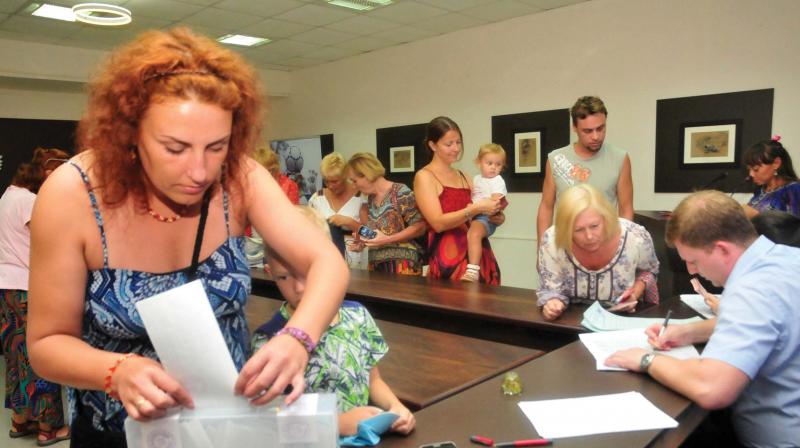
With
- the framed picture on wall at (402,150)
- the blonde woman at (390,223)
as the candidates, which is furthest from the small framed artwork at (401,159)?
the blonde woman at (390,223)

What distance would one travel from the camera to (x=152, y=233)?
932 millimetres

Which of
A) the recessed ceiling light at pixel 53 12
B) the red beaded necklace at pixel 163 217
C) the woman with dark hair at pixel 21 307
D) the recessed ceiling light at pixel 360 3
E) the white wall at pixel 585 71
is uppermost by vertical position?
the recessed ceiling light at pixel 360 3

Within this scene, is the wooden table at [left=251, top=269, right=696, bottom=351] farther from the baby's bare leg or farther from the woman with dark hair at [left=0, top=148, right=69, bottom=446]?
the woman with dark hair at [left=0, top=148, right=69, bottom=446]

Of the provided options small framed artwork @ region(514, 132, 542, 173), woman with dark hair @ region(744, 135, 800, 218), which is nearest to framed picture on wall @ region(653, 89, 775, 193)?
woman with dark hair @ region(744, 135, 800, 218)

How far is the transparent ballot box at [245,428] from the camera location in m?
0.76

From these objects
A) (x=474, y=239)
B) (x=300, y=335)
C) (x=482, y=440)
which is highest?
(x=300, y=335)

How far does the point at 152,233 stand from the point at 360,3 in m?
4.75

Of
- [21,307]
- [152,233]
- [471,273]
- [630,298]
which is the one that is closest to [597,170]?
[471,273]

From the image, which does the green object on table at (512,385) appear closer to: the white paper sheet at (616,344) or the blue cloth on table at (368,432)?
the white paper sheet at (616,344)

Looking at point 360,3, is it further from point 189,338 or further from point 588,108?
point 189,338

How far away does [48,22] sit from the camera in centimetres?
548

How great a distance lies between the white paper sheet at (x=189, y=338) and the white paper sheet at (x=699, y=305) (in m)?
1.95

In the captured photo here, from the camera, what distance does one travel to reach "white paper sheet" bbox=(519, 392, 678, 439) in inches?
49.3

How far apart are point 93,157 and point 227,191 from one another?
211 mm
